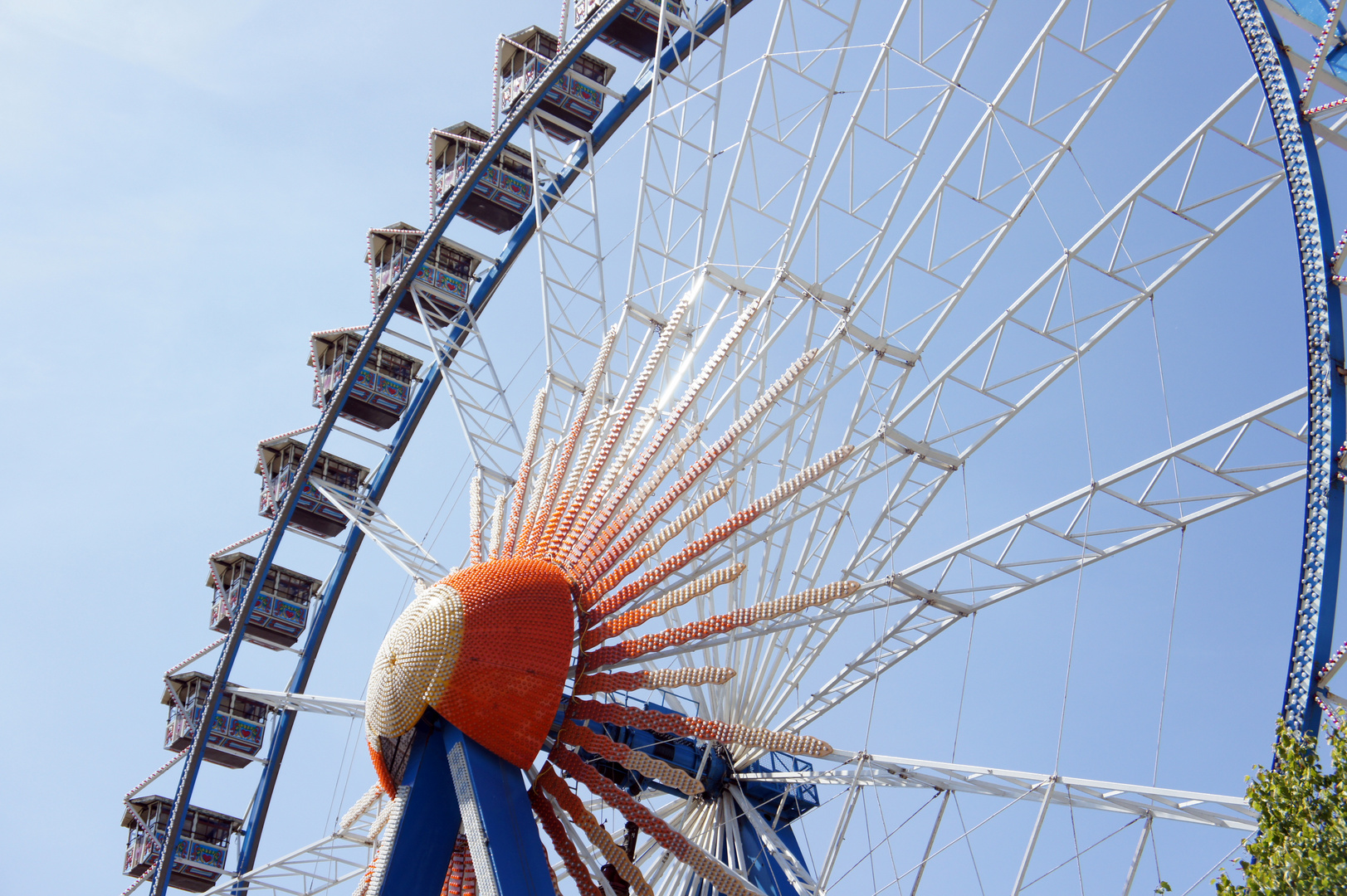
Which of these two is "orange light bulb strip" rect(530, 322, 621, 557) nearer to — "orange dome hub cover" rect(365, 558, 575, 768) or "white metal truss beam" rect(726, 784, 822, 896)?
"orange dome hub cover" rect(365, 558, 575, 768)

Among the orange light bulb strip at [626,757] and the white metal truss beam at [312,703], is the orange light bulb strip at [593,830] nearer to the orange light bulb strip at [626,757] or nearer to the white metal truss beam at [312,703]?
the orange light bulb strip at [626,757]

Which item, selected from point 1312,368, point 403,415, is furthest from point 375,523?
point 1312,368

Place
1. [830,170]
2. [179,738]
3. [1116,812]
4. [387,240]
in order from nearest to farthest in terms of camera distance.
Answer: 1. [1116,812]
2. [830,170]
3. [387,240]
4. [179,738]

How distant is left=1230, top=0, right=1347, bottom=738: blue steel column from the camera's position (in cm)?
1244

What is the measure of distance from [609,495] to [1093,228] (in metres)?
6.41

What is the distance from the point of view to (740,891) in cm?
1397

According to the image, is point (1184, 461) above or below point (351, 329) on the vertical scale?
below

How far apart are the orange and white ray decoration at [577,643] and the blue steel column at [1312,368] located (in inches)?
169

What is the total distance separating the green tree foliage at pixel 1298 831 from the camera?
34.1 ft

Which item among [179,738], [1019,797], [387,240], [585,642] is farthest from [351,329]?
[1019,797]

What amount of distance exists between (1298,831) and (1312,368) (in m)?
4.53

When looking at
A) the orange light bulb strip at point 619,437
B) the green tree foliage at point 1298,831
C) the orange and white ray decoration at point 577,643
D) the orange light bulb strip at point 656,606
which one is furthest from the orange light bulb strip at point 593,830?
the green tree foliage at point 1298,831

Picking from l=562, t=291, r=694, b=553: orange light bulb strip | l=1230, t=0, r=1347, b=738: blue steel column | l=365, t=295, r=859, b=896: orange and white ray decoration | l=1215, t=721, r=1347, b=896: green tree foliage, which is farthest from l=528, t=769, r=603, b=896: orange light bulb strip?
l=1230, t=0, r=1347, b=738: blue steel column

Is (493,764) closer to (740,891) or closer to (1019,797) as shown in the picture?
(740,891)
